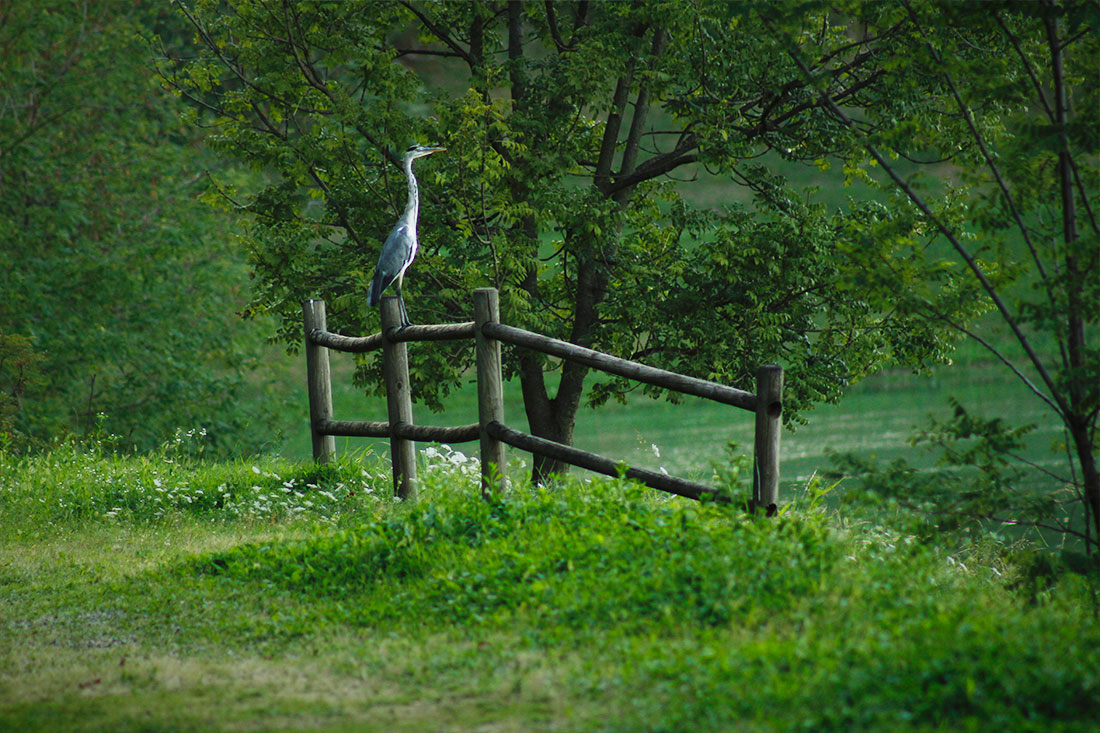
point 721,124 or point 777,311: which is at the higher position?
point 721,124

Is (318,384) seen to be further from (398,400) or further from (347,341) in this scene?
(398,400)

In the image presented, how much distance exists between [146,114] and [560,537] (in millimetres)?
15902

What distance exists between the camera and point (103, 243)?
16.1 m

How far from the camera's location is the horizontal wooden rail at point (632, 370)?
16.4ft

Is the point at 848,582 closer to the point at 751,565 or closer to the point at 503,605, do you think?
the point at 751,565

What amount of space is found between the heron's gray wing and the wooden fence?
0.30 m

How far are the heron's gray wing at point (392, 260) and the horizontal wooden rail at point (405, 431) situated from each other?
0.94 metres

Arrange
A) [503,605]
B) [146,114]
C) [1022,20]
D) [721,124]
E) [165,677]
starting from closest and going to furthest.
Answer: [165,677]
[503,605]
[1022,20]
[721,124]
[146,114]

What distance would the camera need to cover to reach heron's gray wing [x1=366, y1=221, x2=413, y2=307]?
7.53 metres

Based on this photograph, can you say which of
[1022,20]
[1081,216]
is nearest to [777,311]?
[1022,20]

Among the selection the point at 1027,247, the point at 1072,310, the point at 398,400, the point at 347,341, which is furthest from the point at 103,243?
the point at 1072,310

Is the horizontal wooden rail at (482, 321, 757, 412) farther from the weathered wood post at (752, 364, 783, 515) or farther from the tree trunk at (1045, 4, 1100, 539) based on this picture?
the tree trunk at (1045, 4, 1100, 539)

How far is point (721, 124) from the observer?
9.10 m

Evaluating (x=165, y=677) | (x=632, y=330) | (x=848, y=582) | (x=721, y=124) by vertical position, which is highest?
(x=721, y=124)
